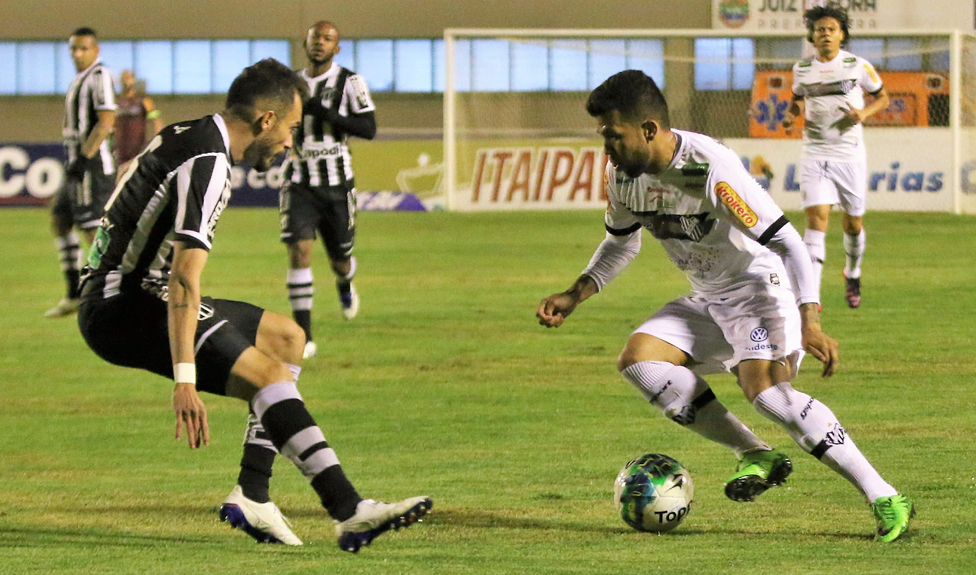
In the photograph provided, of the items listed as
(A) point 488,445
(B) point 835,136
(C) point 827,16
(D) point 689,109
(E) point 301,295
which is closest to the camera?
(A) point 488,445

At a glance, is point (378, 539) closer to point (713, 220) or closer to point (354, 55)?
point (713, 220)

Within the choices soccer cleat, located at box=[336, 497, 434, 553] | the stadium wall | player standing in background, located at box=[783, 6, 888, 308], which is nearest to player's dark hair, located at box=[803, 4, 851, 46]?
player standing in background, located at box=[783, 6, 888, 308]

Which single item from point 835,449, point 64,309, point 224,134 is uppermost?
point 224,134

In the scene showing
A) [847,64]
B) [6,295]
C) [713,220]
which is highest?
[847,64]

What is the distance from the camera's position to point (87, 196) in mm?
11953

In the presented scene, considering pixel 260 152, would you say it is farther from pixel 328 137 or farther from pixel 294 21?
pixel 294 21

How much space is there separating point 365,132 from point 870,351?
12.1ft

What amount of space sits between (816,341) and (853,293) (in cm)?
708

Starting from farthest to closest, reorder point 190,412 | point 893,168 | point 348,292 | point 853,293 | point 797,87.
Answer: point 893,168, point 853,293, point 797,87, point 348,292, point 190,412

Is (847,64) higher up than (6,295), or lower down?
higher up

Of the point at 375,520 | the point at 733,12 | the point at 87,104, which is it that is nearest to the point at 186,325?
the point at 375,520

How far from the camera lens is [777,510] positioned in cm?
528

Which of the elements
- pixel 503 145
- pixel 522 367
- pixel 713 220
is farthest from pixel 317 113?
pixel 503 145

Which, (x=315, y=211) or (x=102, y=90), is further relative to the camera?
(x=102, y=90)
